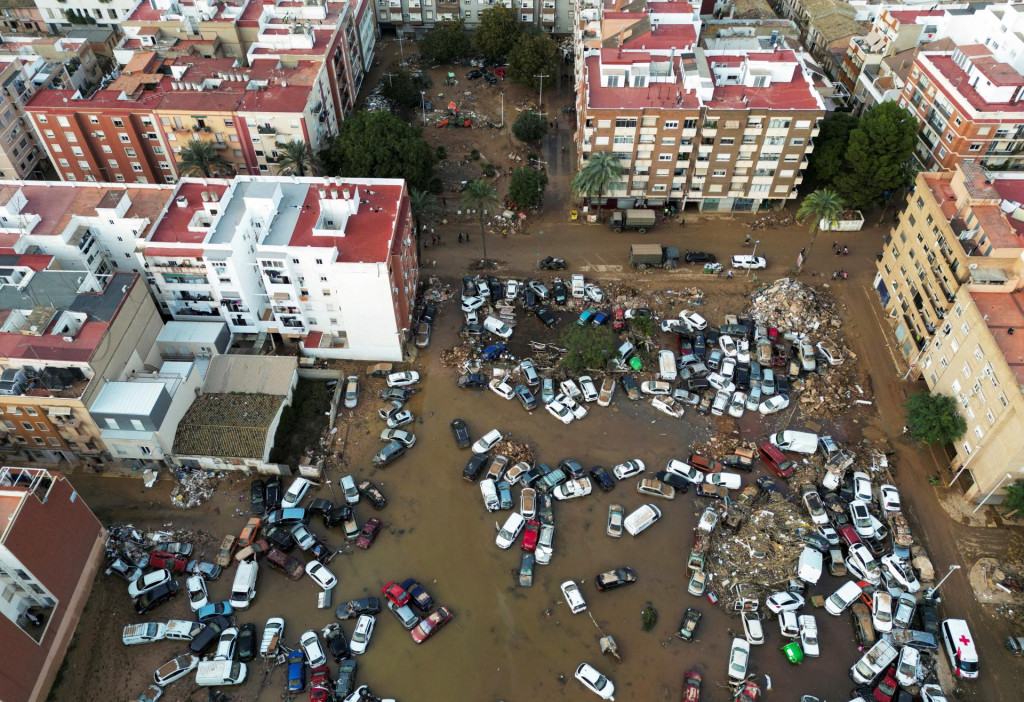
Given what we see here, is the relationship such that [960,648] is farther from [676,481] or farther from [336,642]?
[336,642]

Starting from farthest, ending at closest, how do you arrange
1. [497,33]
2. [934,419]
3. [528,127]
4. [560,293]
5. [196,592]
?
[497,33], [528,127], [560,293], [934,419], [196,592]

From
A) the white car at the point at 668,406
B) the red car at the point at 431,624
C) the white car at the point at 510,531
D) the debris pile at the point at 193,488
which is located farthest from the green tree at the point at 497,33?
the red car at the point at 431,624

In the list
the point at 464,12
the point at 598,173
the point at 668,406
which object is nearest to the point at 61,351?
the point at 668,406

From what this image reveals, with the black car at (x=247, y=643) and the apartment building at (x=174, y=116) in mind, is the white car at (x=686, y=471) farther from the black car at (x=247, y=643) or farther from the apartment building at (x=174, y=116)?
the apartment building at (x=174, y=116)

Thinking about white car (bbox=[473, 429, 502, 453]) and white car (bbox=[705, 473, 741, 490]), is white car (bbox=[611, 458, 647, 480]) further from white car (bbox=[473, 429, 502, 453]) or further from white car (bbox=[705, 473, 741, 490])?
white car (bbox=[473, 429, 502, 453])

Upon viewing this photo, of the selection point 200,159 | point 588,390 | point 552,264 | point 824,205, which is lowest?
point 588,390

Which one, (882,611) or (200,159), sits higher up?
(200,159)

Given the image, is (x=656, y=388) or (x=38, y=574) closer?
(x=38, y=574)
